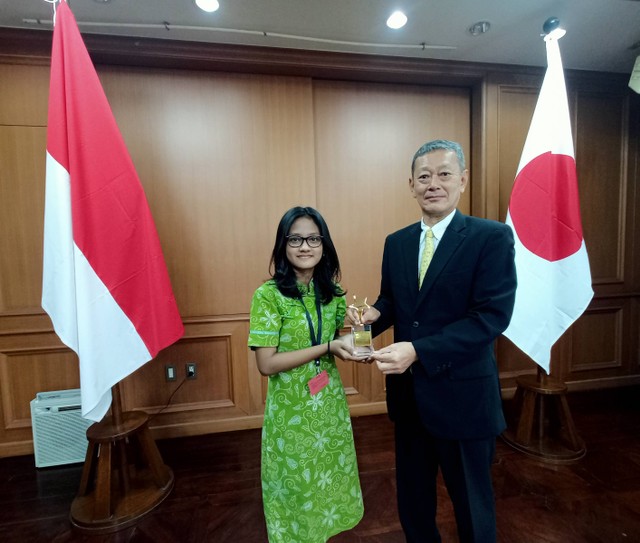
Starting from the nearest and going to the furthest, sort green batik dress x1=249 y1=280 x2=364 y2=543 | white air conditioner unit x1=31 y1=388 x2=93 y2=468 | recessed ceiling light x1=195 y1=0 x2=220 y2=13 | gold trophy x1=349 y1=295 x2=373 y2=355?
gold trophy x1=349 y1=295 x2=373 y2=355
green batik dress x1=249 y1=280 x2=364 y2=543
recessed ceiling light x1=195 y1=0 x2=220 y2=13
white air conditioner unit x1=31 y1=388 x2=93 y2=468

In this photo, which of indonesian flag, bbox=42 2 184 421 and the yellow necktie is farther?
indonesian flag, bbox=42 2 184 421

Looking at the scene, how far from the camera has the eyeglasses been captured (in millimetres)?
1168

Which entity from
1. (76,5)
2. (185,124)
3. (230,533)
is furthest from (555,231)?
(76,5)

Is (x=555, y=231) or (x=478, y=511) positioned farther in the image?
(x=555, y=231)

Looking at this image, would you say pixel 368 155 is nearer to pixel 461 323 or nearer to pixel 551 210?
pixel 551 210

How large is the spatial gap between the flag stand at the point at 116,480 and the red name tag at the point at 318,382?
1.18 meters

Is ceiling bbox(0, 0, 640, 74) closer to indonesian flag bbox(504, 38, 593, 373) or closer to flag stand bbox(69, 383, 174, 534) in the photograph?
indonesian flag bbox(504, 38, 593, 373)

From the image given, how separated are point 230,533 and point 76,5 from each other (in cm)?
293

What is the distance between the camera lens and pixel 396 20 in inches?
78.0

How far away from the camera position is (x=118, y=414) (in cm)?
173

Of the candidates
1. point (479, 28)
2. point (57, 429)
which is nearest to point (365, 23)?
point (479, 28)

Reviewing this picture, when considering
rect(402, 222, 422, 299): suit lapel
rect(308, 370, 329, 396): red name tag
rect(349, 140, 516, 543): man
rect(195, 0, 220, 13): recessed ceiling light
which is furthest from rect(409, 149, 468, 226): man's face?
rect(195, 0, 220, 13): recessed ceiling light

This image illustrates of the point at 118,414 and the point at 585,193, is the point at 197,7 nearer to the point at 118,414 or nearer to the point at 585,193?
the point at 118,414

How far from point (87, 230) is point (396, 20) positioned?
6.97 feet
